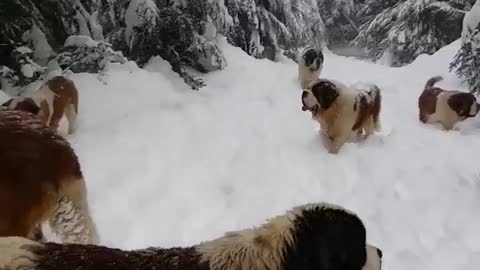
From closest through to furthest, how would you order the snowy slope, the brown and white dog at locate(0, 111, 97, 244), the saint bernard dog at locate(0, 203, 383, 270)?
the saint bernard dog at locate(0, 203, 383, 270) → the brown and white dog at locate(0, 111, 97, 244) → the snowy slope

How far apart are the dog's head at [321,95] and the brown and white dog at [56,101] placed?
273 cm

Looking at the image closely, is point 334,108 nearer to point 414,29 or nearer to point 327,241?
point 327,241

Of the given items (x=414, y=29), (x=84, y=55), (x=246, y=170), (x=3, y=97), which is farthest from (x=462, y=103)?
(x=414, y=29)

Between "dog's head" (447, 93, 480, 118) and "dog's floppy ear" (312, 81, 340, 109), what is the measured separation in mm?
2412

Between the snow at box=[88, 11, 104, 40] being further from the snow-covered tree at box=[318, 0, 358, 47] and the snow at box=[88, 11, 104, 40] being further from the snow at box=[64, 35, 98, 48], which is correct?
the snow-covered tree at box=[318, 0, 358, 47]

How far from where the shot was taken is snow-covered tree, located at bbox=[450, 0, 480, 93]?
359 inches

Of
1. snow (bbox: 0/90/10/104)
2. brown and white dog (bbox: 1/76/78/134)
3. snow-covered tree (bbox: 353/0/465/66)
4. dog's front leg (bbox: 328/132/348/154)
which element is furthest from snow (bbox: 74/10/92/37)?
snow-covered tree (bbox: 353/0/465/66)

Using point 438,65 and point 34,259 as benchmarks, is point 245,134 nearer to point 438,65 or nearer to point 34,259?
point 34,259

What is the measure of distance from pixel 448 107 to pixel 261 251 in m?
6.66

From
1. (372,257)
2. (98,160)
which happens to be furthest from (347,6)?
(372,257)

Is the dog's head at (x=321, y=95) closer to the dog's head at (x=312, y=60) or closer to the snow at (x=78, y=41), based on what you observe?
the snow at (x=78, y=41)

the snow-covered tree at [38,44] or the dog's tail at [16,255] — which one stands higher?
the dog's tail at [16,255]

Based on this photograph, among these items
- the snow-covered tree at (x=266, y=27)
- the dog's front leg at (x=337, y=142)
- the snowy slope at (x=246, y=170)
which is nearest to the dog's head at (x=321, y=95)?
the dog's front leg at (x=337, y=142)

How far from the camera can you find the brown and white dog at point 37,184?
9.74 ft
